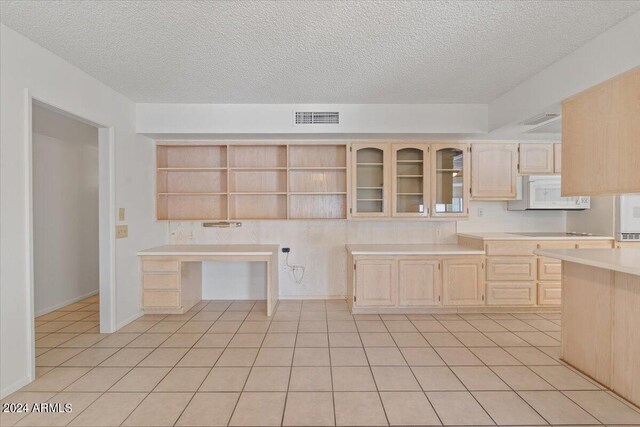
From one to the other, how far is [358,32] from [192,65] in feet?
4.68

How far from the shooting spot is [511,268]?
3787mm

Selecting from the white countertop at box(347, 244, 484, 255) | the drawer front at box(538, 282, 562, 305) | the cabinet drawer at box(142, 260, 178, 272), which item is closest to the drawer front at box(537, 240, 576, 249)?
the drawer front at box(538, 282, 562, 305)

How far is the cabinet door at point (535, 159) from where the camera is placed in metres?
4.04

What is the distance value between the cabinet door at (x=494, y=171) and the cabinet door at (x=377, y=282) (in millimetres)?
1458

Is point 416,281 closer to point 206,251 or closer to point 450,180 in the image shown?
point 450,180

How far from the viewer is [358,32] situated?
2207 millimetres

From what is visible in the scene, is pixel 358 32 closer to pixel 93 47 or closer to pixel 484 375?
pixel 93 47

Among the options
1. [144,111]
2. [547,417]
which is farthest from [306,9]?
[547,417]

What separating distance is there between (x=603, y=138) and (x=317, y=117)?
252cm

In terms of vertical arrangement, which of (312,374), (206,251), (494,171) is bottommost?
(312,374)

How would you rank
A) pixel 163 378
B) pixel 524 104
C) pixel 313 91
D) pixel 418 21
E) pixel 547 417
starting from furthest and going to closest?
pixel 313 91
pixel 524 104
pixel 163 378
pixel 418 21
pixel 547 417

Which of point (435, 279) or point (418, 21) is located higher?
point (418, 21)

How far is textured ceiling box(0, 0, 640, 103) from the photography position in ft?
6.45

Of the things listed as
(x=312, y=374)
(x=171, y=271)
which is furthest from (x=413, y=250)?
(x=171, y=271)
